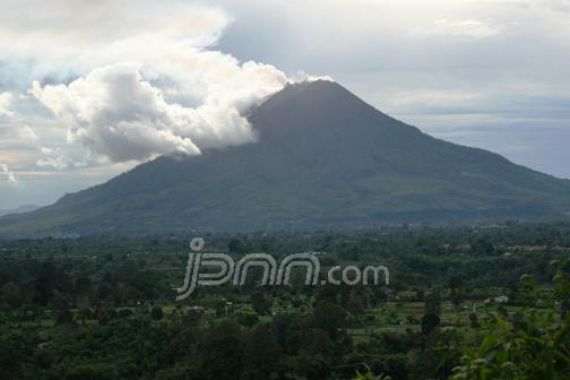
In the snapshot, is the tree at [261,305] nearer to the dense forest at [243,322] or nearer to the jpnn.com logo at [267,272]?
the dense forest at [243,322]

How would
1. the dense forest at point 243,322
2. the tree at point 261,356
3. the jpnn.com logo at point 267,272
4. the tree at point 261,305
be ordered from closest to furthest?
1. the tree at point 261,356
2. the dense forest at point 243,322
3. the tree at point 261,305
4. the jpnn.com logo at point 267,272

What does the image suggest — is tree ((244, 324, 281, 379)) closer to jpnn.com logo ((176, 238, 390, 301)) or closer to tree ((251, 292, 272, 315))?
tree ((251, 292, 272, 315))

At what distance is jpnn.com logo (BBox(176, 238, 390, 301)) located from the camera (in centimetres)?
6341

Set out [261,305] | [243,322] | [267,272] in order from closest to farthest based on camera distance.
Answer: [243,322], [261,305], [267,272]

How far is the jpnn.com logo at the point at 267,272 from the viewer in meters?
63.4

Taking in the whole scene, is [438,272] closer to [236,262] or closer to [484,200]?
[236,262]

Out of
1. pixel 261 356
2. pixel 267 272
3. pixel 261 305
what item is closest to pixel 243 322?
pixel 261 305

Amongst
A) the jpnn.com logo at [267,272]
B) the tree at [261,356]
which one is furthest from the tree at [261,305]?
the tree at [261,356]

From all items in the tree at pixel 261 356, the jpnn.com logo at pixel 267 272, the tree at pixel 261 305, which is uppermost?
the jpnn.com logo at pixel 267 272

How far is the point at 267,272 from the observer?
72125mm

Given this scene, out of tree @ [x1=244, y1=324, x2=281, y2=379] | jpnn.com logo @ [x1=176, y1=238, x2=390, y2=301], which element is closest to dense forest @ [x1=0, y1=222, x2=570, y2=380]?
tree @ [x1=244, y1=324, x2=281, y2=379]

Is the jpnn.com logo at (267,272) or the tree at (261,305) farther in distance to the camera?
the jpnn.com logo at (267,272)

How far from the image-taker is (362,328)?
44.9 metres

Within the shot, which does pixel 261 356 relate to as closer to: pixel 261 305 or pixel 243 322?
pixel 243 322
